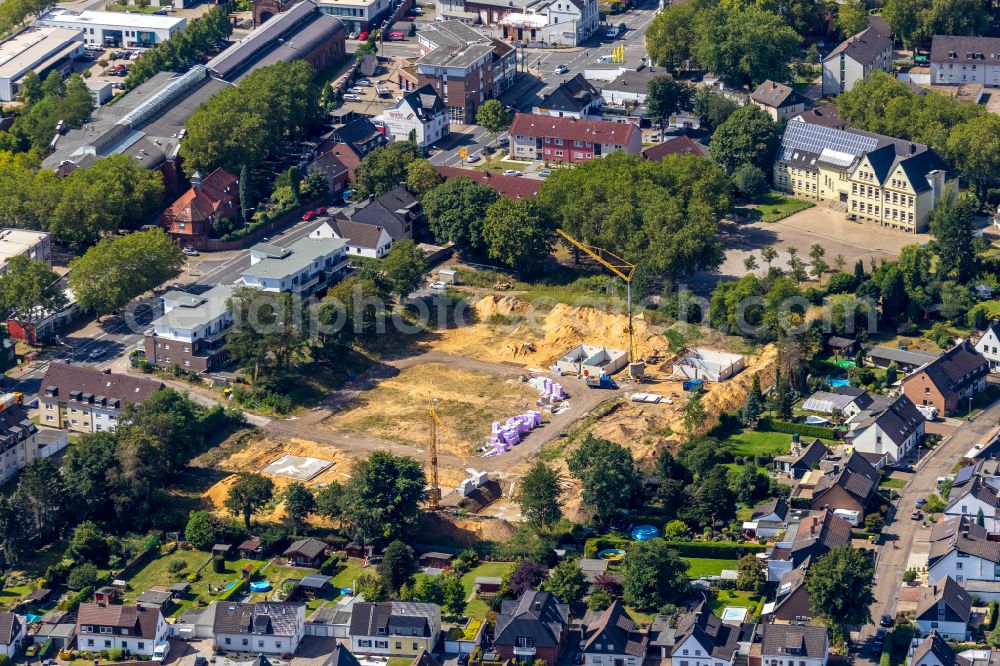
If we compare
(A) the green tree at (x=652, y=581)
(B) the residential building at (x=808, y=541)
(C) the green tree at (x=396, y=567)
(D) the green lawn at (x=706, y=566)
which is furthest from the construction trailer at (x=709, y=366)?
(C) the green tree at (x=396, y=567)

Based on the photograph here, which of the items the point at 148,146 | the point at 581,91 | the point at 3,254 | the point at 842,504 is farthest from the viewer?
the point at 581,91

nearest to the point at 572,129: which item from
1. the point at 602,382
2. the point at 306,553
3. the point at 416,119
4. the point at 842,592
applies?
the point at 416,119

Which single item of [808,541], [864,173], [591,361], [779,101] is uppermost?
[779,101]

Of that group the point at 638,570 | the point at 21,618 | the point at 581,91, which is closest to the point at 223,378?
the point at 21,618

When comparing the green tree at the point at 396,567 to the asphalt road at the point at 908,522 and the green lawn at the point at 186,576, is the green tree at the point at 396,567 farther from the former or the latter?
the asphalt road at the point at 908,522

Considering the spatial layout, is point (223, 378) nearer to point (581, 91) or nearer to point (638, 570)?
point (638, 570)

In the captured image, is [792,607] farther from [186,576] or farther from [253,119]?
Result: [253,119]
